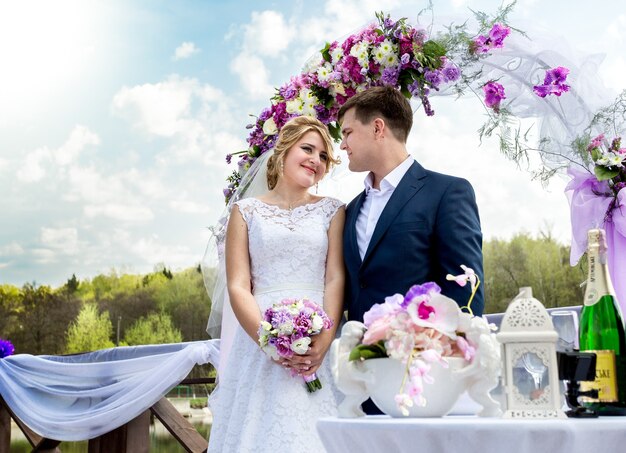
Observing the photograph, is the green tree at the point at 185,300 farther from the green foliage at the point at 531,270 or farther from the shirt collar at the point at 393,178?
the shirt collar at the point at 393,178

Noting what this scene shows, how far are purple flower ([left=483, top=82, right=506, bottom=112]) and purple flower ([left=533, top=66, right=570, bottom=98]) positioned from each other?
19cm

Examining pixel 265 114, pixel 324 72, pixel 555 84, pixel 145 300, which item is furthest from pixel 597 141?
pixel 145 300

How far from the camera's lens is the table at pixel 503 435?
1273 millimetres

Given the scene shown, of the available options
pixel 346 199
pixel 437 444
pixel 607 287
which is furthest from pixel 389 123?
pixel 437 444

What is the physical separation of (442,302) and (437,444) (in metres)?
0.29

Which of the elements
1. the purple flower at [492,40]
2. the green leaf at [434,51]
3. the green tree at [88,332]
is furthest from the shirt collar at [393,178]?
the green tree at [88,332]

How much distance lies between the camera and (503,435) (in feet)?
4.21

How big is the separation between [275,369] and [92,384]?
10.3 feet

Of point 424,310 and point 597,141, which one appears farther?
point 597,141

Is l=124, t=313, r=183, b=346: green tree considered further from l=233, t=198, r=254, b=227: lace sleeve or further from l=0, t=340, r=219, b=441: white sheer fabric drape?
Result: l=233, t=198, r=254, b=227: lace sleeve

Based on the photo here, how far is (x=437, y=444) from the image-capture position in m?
1.32

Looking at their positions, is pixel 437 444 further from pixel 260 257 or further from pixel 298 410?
pixel 260 257

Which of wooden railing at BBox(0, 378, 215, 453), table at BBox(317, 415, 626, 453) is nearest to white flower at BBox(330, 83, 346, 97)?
wooden railing at BBox(0, 378, 215, 453)

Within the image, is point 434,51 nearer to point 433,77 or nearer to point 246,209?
point 433,77
